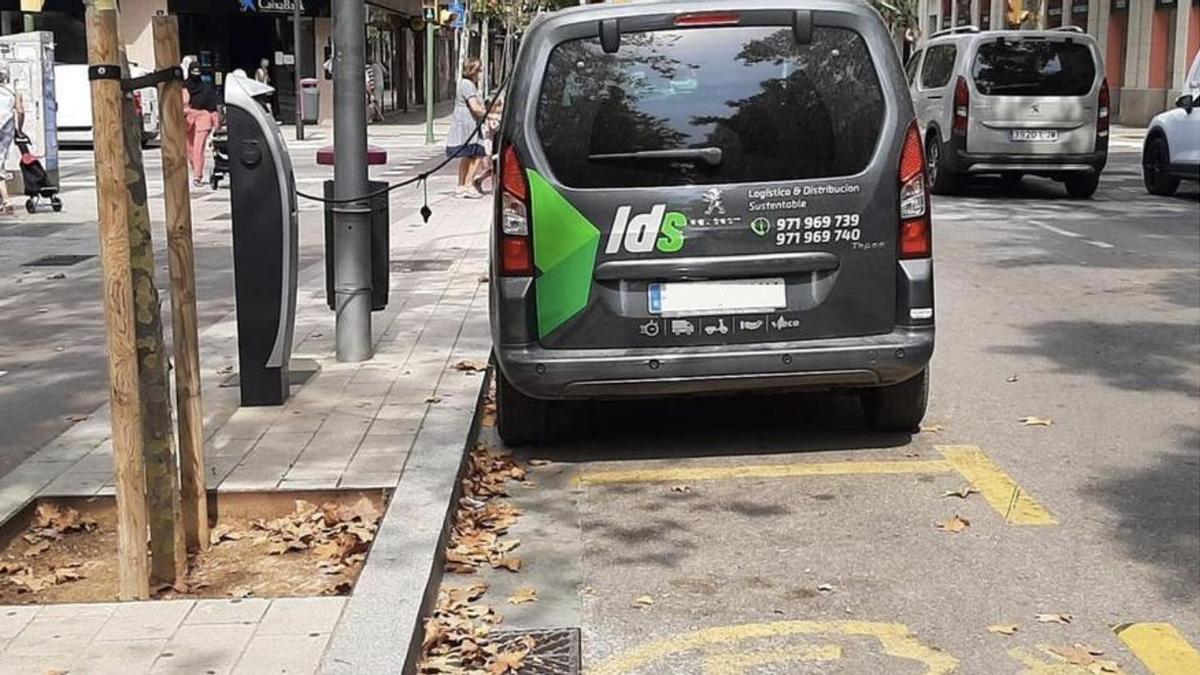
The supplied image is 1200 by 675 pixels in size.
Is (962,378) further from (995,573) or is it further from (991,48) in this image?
(991,48)

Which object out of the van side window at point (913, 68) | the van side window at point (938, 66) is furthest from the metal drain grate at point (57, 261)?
the van side window at point (913, 68)

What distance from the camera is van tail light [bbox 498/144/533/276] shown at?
19.8ft

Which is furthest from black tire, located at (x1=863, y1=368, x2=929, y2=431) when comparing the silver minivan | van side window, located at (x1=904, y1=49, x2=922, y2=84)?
van side window, located at (x1=904, y1=49, x2=922, y2=84)

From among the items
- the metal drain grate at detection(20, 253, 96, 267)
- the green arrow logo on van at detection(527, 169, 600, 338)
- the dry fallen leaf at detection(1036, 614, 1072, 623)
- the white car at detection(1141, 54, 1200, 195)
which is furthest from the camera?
Answer: the white car at detection(1141, 54, 1200, 195)

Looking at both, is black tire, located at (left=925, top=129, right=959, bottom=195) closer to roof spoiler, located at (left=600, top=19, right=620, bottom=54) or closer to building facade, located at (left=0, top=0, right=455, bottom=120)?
roof spoiler, located at (left=600, top=19, right=620, bottom=54)

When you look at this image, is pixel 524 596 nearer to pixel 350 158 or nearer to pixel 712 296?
pixel 712 296

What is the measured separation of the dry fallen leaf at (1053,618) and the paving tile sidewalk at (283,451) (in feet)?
6.93

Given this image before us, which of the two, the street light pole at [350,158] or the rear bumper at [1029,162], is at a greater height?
the street light pole at [350,158]

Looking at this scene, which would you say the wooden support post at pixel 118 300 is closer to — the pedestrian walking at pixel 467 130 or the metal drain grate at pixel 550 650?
the metal drain grate at pixel 550 650

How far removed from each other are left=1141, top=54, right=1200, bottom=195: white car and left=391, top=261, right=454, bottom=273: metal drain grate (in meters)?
9.87

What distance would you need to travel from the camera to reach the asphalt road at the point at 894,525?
4453mm

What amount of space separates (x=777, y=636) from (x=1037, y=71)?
14.7 meters

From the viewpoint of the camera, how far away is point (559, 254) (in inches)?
238

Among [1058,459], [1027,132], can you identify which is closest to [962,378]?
[1058,459]
